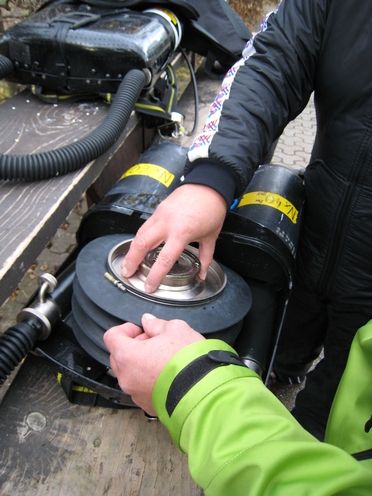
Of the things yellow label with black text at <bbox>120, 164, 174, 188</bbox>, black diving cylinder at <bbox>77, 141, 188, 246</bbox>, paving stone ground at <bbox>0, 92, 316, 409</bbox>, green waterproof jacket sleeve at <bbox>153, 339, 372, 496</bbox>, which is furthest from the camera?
paving stone ground at <bbox>0, 92, 316, 409</bbox>

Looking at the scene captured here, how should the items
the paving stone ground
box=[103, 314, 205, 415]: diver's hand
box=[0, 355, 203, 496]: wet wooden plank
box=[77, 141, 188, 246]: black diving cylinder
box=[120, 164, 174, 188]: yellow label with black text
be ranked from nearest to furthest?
box=[103, 314, 205, 415]: diver's hand, box=[0, 355, 203, 496]: wet wooden plank, box=[77, 141, 188, 246]: black diving cylinder, box=[120, 164, 174, 188]: yellow label with black text, the paving stone ground

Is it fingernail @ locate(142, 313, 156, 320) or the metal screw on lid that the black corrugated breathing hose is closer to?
the metal screw on lid

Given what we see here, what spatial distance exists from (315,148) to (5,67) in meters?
1.12

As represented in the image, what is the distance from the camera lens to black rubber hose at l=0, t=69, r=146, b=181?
108 centimetres

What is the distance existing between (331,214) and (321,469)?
77 cm

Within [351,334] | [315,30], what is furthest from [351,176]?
[351,334]

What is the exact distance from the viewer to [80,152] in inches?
46.8

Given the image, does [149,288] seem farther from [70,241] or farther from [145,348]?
[70,241]

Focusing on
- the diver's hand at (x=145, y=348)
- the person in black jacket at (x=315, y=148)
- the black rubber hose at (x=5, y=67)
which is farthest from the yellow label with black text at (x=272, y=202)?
the black rubber hose at (x=5, y=67)

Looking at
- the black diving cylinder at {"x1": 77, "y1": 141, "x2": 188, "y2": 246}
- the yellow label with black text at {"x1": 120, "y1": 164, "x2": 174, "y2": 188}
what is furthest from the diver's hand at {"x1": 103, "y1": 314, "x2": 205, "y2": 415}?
the yellow label with black text at {"x1": 120, "y1": 164, "x2": 174, "y2": 188}

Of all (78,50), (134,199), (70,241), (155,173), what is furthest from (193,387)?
(70,241)

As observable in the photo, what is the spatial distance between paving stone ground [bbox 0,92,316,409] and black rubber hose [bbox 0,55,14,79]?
1.18m

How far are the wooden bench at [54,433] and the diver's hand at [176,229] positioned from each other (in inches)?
11.2

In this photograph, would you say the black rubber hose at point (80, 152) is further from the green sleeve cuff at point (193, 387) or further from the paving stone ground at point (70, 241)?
the paving stone ground at point (70, 241)
